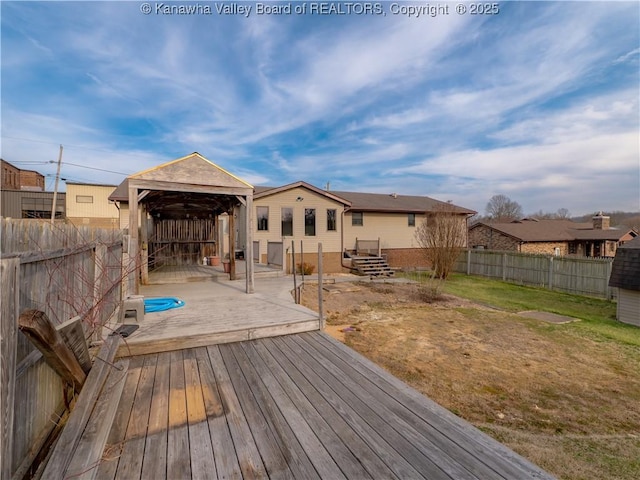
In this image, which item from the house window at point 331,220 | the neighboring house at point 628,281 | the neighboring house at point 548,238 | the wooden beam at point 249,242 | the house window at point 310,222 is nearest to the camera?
the wooden beam at point 249,242

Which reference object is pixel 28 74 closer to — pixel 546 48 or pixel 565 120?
pixel 546 48

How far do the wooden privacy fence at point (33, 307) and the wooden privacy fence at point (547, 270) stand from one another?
1695 centimetres

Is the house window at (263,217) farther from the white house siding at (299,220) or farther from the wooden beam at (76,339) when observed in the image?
the wooden beam at (76,339)

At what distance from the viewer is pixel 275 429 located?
2277 mm

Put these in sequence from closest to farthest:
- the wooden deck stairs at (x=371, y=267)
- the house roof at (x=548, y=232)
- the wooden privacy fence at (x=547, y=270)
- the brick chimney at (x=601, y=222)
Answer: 1. the wooden privacy fence at (x=547, y=270)
2. the wooden deck stairs at (x=371, y=267)
3. the house roof at (x=548, y=232)
4. the brick chimney at (x=601, y=222)

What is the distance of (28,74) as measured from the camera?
847 centimetres

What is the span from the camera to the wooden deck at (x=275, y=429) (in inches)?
73.2

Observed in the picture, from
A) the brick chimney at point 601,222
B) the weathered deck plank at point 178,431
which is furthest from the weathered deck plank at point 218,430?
the brick chimney at point 601,222

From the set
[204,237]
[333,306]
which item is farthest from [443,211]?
[204,237]

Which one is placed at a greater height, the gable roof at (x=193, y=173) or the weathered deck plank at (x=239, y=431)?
the gable roof at (x=193, y=173)

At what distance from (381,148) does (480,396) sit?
1963cm

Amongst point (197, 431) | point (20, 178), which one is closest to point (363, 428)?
point (197, 431)

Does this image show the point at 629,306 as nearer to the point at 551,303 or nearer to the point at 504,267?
the point at 551,303

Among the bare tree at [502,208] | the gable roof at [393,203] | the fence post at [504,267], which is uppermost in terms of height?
the bare tree at [502,208]
